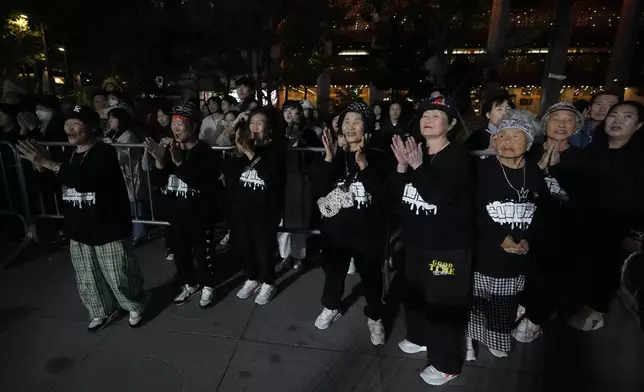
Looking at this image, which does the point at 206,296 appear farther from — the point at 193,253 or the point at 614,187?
the point at 614,187

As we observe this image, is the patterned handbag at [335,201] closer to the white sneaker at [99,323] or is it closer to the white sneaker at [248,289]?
the white sneaker at [248,289]

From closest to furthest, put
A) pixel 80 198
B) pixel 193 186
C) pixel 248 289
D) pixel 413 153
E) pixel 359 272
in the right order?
pixel 413 153 → pixel 80 198 → pixel 359 272 → pixel 193 186 → pixel 248 289

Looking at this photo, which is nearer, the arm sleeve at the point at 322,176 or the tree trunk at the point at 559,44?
the arm sleeve at the point at 322,176

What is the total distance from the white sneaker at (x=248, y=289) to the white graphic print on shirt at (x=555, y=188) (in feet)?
9.35

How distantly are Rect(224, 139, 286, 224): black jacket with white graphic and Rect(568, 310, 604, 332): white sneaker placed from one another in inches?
117

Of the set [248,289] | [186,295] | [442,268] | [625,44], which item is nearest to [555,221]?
[442,268]

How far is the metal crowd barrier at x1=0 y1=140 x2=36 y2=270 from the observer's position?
188 inches

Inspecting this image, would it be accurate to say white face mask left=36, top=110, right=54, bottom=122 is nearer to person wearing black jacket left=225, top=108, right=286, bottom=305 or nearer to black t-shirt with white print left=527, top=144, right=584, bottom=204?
person wearing black jacket left=225, top=108, right=286, bottom=305

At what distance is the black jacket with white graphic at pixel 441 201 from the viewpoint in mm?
2367

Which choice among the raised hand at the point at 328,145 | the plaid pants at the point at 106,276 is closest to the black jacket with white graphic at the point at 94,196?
the plaid pants at the point at 106,276

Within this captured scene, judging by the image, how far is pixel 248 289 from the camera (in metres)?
4.04

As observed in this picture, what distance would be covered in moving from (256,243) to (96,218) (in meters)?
1.38

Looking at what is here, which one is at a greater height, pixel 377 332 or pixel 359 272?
pixel 359 272

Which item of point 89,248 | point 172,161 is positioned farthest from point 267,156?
point 89,248
